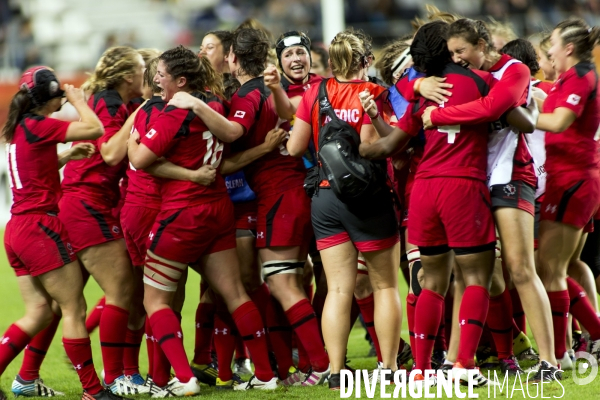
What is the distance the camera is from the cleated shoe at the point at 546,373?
5.30 metres

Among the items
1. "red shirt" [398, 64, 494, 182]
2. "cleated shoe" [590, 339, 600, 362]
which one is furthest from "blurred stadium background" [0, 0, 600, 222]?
"red shirt" [398, 64, 494, 182]

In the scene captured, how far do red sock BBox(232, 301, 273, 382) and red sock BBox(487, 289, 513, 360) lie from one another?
1554 millimetres

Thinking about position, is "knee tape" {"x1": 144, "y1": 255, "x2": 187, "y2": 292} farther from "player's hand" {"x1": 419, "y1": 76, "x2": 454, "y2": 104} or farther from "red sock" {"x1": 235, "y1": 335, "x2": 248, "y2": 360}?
"player's hand" {"x1": 419, "y1": 76, "x2": 454, "y2": 104}

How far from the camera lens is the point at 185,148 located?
5.80 m

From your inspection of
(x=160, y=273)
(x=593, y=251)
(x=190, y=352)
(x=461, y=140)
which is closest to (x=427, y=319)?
(x=461, y=140)

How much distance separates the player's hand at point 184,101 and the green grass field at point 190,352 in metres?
1.90

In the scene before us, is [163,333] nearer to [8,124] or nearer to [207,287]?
[207,287]

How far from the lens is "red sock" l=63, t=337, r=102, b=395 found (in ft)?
18.3

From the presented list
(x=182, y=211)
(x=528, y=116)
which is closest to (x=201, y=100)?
(x=182, y=211)

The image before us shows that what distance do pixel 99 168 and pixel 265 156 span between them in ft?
3.97

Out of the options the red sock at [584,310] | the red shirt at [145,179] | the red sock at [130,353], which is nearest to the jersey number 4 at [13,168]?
the red shirt at [145,179]

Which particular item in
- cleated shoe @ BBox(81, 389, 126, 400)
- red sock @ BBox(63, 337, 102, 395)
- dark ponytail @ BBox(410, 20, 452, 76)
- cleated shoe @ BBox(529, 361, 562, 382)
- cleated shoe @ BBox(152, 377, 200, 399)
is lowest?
cleated shoe @ BBox(152, 377, 200, 399)

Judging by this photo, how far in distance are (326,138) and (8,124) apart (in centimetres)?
206

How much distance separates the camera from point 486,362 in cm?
645
